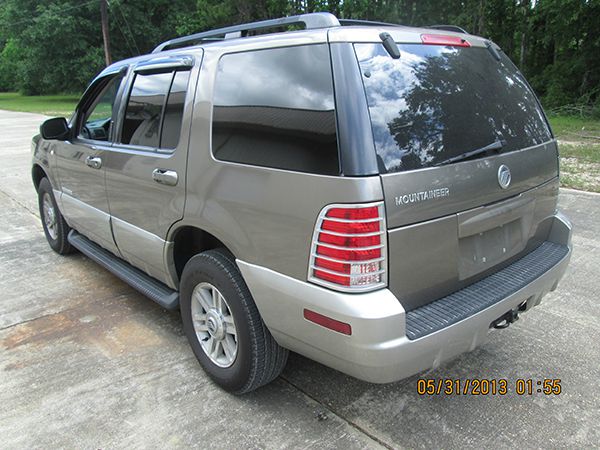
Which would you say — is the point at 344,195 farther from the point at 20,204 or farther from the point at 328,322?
the point at 20,204

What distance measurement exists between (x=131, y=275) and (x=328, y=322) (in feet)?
6.68

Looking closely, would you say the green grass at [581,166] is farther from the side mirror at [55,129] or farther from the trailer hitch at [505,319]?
the side mirror at [55,129]

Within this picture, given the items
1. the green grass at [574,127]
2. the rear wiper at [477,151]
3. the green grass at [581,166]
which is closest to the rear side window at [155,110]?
the rear wiper at [477,151]

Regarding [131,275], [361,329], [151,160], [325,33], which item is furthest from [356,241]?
[131,275]

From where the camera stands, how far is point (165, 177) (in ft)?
9.59

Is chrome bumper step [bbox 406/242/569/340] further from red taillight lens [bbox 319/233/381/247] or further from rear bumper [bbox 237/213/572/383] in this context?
red taillight lens [bbox 319/233/381/247]

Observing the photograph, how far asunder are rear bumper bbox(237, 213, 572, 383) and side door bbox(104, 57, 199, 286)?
804 mm

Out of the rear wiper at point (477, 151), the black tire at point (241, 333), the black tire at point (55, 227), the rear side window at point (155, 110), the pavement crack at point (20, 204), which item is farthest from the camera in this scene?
the pavement crack at point (20, 204)

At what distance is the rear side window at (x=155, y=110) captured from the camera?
9.69ft

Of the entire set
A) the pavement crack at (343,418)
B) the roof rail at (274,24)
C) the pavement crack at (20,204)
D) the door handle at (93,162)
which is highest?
the roof rail at (274,24)

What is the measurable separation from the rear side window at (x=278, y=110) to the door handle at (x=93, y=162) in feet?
A: 4.89

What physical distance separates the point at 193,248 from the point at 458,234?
5.55ft

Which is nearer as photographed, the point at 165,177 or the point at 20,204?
the point at 165,177
